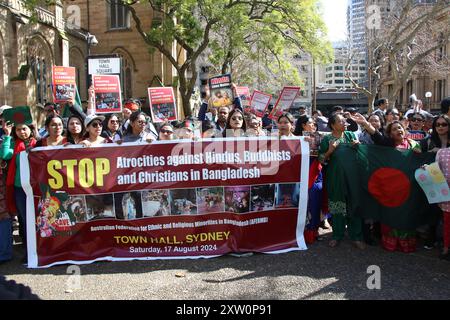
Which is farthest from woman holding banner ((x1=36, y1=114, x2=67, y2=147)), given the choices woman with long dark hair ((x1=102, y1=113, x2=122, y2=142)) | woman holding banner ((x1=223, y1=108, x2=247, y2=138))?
woman holding banner ((x1=223, y1=108, x2=247, y2=138))

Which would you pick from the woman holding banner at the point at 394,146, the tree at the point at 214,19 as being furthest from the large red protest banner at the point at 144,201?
the tree at the point at 214,19

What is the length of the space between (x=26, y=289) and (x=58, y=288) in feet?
7.64

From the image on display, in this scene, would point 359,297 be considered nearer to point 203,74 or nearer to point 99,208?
point 99,208

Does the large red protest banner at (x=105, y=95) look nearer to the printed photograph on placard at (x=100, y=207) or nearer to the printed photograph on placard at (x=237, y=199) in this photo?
the printed photograph on placard at (x=100, y=207)

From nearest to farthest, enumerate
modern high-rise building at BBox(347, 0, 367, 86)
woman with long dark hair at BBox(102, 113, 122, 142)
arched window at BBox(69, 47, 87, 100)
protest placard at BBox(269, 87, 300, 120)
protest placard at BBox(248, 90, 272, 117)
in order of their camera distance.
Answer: woman with long dark hair at BBox(102, 113, 122, 142) < protest placard at BBox(269, 87, 300, 120) < protest placard at BBox(248, 90, 272, 117) < modern high-rise building at BBox(347, 0, 367, 86) < arched window at BBox(69, 47, 87, 100)

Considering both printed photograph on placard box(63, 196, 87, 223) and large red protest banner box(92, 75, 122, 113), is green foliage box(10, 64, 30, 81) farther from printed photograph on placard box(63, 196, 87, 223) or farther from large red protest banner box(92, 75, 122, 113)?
printed photograph on placard box(63, 196, 87, 223)

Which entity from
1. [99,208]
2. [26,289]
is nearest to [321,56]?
[99,208]

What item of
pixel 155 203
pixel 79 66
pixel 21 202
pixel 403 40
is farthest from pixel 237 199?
pixel 79 66

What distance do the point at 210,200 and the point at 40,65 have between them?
22.1 metres

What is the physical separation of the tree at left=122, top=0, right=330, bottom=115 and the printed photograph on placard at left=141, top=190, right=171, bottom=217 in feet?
43.8

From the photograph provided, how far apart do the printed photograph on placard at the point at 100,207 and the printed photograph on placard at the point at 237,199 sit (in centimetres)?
140

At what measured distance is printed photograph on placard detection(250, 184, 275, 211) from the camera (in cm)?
507

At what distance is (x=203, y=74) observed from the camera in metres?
36.2

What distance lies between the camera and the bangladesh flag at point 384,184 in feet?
16.6
